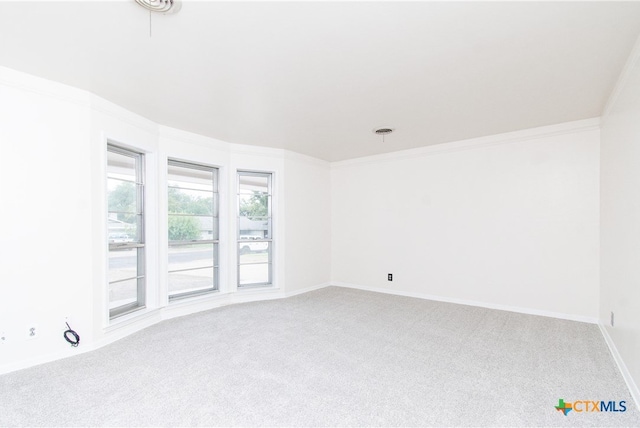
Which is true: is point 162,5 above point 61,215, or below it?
above

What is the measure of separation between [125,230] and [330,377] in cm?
283

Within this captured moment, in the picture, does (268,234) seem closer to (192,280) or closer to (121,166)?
(192,280)

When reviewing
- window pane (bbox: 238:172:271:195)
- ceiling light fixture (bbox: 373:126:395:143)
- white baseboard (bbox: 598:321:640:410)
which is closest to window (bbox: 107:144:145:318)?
window pane (bbox: 238:172:271:195)

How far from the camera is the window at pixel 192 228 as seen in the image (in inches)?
169

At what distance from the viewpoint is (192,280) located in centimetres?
462

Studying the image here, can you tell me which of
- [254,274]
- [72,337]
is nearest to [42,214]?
[72,337]

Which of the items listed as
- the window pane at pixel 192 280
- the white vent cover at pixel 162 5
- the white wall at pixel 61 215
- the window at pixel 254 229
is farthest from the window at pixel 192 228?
the white vent cover at pixel 162 5

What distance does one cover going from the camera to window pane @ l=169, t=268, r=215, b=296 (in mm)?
4500

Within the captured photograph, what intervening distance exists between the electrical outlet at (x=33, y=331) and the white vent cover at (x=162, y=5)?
9.02ft

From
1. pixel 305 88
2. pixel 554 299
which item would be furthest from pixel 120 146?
pixel 554 299

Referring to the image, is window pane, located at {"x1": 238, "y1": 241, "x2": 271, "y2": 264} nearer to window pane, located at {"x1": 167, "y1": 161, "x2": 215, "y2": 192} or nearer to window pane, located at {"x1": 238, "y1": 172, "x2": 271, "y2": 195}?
window pane, located at {"x1": 238, "y1": 172, "x2": 271, "y2": 195}

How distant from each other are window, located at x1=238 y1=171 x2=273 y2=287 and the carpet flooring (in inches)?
51.7

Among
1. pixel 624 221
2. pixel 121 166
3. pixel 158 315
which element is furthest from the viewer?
pixel 158 315

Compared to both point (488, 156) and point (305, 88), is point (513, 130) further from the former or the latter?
point (305, 88)
